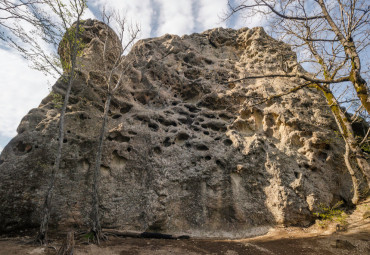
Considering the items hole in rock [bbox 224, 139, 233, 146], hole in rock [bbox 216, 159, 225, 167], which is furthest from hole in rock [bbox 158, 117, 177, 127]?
hole in rock [bbox 216, 159, 225, 167]

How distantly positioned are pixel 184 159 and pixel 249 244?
3.90 m

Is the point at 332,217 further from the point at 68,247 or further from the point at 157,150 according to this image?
the point at 68,247

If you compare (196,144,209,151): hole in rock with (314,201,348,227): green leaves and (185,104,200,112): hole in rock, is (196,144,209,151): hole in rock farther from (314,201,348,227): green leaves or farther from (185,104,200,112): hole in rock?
(314,201,348,227): green leaves

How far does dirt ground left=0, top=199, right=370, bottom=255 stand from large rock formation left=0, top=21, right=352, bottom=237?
0.67 metres

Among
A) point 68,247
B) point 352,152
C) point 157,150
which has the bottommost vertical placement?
point 68,247

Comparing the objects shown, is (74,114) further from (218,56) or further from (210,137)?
(218,56)

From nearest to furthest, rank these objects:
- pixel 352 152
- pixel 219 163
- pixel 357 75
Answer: pixel 357 75 < pixel 352 152 < pixel 219 163

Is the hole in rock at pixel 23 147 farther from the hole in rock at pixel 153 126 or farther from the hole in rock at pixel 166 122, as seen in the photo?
the hole in rock at pixel 166 122

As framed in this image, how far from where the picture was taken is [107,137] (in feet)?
29.2

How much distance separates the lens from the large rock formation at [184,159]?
23.6 feet

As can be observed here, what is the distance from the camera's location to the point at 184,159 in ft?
28.8

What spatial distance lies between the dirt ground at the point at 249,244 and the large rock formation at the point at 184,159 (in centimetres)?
67

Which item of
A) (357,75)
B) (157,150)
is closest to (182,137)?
(157,150)

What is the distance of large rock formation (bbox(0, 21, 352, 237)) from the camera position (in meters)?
7.19
